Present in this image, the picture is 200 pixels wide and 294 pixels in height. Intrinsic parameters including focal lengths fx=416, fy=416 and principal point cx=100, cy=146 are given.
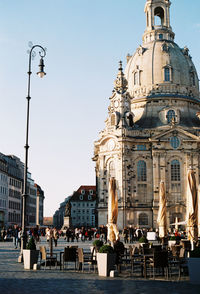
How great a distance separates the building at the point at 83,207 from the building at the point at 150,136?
39.5 m

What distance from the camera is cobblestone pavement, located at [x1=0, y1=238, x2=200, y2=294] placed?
11.7 metres

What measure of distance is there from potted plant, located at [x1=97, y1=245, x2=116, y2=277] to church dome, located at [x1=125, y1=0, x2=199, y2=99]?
206 feet

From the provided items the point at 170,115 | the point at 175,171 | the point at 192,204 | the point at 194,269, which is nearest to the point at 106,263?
the point at 194,269

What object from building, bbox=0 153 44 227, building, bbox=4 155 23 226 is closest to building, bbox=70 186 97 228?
building, bbox=0 153 44 227

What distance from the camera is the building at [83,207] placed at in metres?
112

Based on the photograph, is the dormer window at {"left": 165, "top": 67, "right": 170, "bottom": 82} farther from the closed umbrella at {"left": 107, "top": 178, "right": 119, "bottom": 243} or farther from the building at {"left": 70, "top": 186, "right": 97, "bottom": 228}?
the closed umbrella at {"left": 107, "top": 178, "right": 119, "bottom": 243}

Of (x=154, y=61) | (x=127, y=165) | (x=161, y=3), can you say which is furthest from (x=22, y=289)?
(x=161, y=3)

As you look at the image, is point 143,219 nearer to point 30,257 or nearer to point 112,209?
point 112,209

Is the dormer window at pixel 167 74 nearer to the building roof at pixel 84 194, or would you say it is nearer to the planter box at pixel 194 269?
the building roof at pixel 84 194

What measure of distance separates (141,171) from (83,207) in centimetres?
4592

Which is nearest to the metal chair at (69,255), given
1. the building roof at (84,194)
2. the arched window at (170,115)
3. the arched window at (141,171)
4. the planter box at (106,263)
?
the planter box at (106,263)

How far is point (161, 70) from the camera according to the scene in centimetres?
7731

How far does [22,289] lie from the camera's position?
38.8ft

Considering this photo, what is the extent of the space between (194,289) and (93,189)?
347 ft
